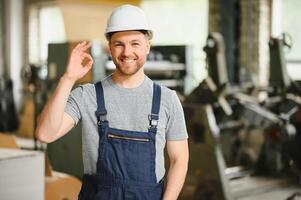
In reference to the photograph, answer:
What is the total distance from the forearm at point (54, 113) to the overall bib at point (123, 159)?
117mm

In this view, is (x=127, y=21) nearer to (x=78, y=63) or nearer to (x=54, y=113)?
(x=78, y=63)

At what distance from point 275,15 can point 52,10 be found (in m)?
4.92

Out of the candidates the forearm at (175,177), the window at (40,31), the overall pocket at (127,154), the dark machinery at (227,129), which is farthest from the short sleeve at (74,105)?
the window at (40,31)

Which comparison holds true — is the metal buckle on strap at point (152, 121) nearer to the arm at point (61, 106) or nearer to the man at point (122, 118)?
the man at point (122, 118)

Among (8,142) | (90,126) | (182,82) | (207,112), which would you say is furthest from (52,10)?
(90,126)

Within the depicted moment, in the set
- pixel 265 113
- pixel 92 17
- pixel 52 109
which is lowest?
pixel 265 113

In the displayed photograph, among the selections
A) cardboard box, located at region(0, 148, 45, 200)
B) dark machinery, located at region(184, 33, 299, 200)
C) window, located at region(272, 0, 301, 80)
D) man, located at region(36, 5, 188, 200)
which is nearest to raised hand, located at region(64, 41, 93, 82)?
man, located at region(36, 5, 188, 200)

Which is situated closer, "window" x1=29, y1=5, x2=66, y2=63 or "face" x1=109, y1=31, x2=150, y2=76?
"face" x1=109, y1=31, x2=150, y2=76

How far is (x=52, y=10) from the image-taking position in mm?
9570

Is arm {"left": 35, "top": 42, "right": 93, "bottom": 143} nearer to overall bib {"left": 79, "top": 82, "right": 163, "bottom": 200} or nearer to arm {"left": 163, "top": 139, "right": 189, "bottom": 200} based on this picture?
overall bib {"left": 79, "top": 82, "right": 163, "bottom": 200}

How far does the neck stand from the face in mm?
23

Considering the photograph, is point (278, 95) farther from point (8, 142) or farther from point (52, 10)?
point (52, 10)

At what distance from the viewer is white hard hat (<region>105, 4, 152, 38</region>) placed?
4.64 ft

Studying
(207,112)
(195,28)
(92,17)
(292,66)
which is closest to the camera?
(92,17)
